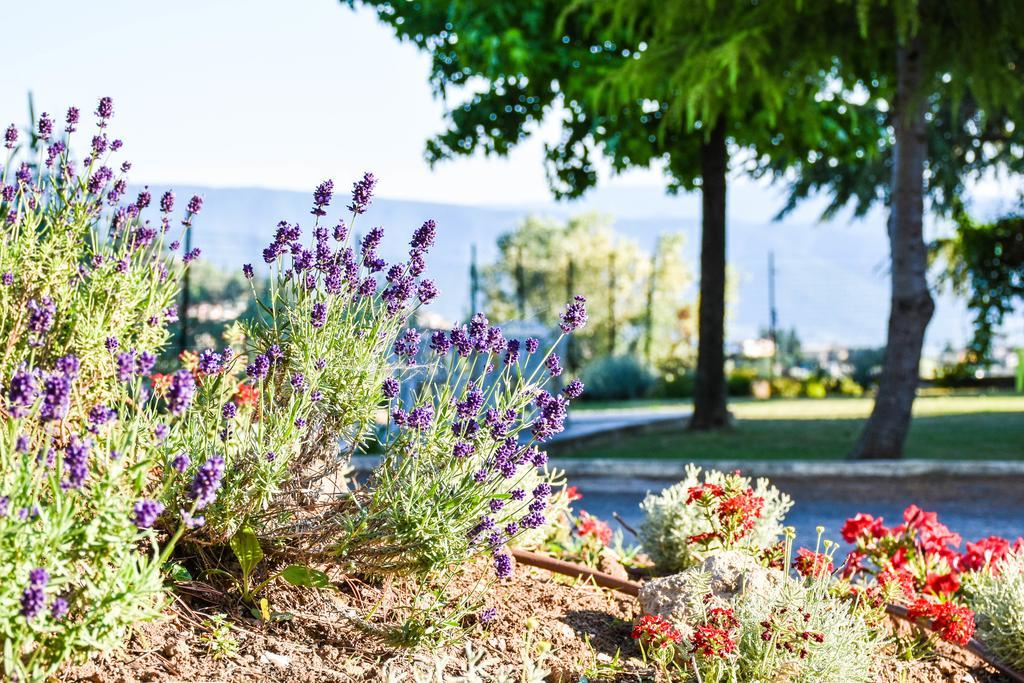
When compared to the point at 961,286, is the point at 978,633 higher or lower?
lower

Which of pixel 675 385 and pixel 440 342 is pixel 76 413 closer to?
pixel 440 342

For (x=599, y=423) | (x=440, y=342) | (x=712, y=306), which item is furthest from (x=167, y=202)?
(x=599, y=423)

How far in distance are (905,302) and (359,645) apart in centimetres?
789

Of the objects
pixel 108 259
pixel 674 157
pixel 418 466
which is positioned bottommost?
pixel 418 466

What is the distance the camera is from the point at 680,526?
414 cm

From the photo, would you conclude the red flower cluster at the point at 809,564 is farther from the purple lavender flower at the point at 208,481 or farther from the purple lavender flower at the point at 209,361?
the purple lavender flower at the point at 208,481

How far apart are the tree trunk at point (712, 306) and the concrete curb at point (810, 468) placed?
10.7 ft

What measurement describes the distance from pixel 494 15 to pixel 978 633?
955 cm

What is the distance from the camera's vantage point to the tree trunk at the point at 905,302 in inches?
371

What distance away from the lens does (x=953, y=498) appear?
8.41m

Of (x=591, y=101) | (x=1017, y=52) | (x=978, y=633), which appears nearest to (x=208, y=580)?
(x=978, y=633)

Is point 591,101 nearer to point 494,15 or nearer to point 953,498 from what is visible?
point 494,15

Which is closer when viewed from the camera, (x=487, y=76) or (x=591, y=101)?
(x=591, y=101)

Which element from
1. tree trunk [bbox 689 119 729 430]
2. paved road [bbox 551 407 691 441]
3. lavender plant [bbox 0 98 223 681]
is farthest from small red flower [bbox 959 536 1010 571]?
tree trunk [bbox 689 119 729 430]
